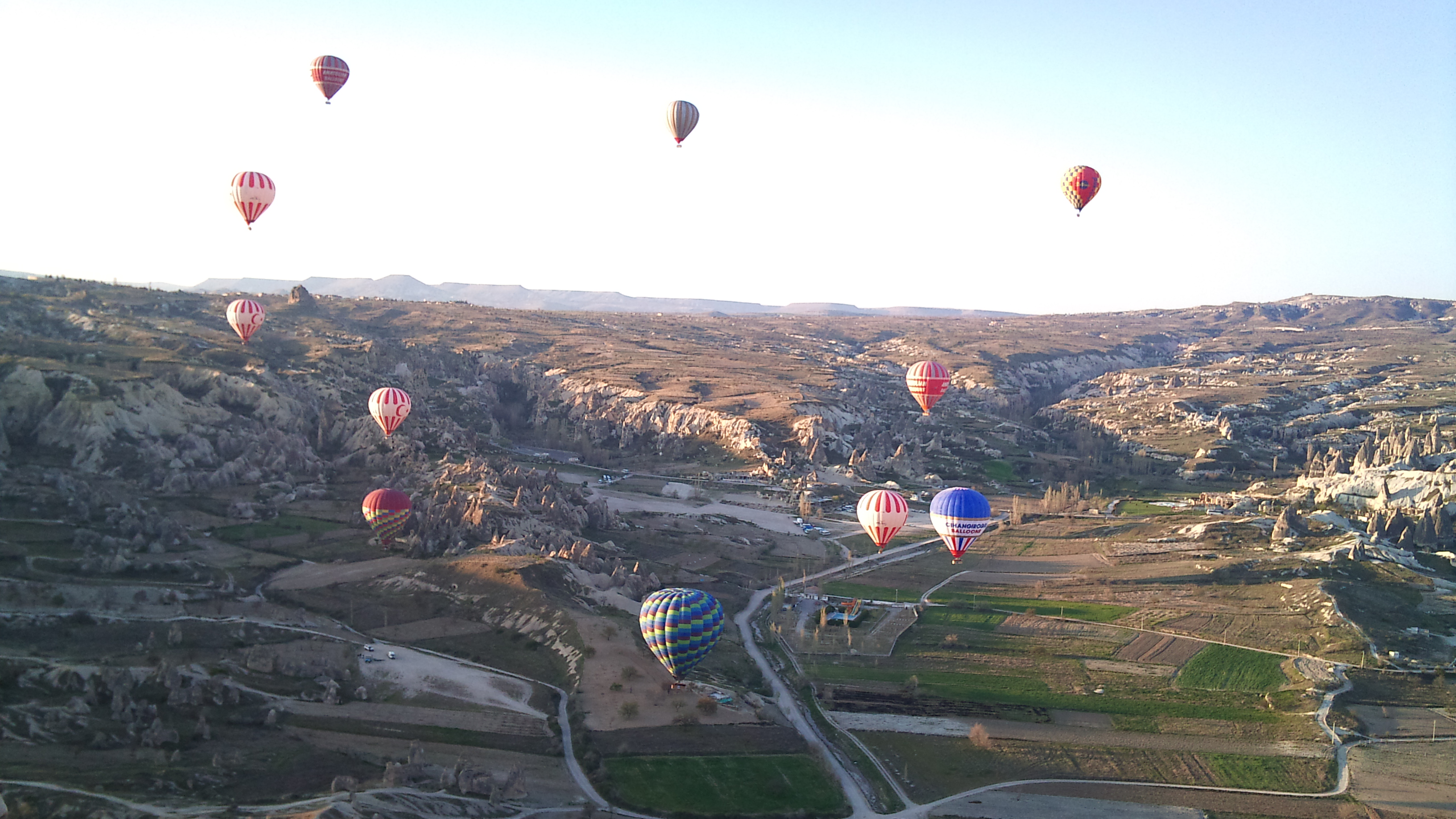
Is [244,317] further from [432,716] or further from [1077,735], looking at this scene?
[1077,735]

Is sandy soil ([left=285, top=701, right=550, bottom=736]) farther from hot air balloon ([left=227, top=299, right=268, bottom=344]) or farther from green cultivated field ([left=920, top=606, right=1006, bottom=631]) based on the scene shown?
hot air balloon ([left=227, top=299, right=268, bottom=344])

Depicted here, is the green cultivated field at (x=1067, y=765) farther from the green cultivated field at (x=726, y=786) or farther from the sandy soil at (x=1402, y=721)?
the sandy soil at (x=1402, y=721)

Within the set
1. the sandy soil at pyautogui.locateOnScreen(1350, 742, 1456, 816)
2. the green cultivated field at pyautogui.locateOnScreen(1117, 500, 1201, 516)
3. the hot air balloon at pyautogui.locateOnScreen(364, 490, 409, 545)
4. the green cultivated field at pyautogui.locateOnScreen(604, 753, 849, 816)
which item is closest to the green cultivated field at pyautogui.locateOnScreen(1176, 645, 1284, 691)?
the sandy soil at pyautogui.locateOnScreen(1350, 742, 1456, 816)

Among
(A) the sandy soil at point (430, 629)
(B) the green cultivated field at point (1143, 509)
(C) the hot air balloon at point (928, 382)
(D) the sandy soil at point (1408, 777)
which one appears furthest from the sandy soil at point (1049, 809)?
(B) the green cultivated field at point (1143, 509)

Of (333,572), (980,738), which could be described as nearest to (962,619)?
(980,738)

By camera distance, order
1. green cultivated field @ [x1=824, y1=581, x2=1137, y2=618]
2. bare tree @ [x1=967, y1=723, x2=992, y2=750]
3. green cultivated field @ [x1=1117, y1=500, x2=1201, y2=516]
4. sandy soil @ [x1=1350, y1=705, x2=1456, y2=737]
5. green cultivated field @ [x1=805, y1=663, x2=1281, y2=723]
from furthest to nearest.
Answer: green cultivated field @ [x1=1117, y1=500, x2=1201, y2=516] → green cultivated field @ [x1=824, y1=581, x2=1137, y2=618] → green cultivated field @ [x1=805, y1=663, x2=1281, y2=723] → sandy soil @ [x1=1350, y1=705, x2=1456, y2=737] → bare tree @ [x1=967, y1=723, x2=992, y2=750]

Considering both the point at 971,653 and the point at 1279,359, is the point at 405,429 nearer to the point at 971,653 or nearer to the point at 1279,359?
the point at 971,653
